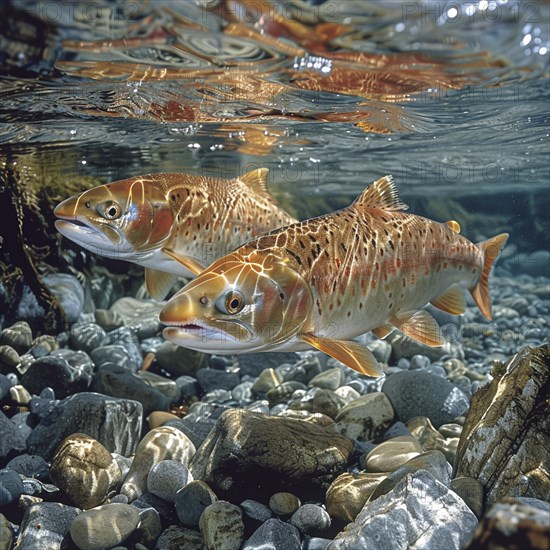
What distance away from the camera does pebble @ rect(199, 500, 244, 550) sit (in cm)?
405

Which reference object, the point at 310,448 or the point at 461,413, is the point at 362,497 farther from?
the point at 461,413

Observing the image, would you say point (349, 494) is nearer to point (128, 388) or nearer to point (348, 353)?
point (348, 353)

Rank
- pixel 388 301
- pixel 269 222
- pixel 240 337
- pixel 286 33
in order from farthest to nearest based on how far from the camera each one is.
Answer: pixel 269 222
pixel 286 33
pixel 388 301
pixel 240 337

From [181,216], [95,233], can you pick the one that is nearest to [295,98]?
[181,216]

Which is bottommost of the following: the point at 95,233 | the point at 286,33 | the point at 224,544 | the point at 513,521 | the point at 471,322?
the point at 471,322

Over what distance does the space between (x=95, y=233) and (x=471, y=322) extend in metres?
10.3

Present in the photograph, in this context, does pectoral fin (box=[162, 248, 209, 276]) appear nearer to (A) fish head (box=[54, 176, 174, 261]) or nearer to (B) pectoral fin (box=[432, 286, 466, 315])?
(A) fish head (box=[54, 176, 174, 261])

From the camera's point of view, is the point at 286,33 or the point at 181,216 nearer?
the point at 286,33

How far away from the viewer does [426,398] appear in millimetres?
6352

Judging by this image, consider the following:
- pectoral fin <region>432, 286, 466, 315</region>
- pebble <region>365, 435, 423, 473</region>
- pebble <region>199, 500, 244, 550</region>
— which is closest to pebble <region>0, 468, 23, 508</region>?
pebble <region>199, 500, 244, 550</region>

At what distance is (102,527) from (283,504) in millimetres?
1458

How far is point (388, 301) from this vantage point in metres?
5.30

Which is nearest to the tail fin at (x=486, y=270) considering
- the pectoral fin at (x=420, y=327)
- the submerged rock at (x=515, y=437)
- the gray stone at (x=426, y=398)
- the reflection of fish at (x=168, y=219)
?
the gray stone at (x=426, y=398)

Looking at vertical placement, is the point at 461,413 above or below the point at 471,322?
above
